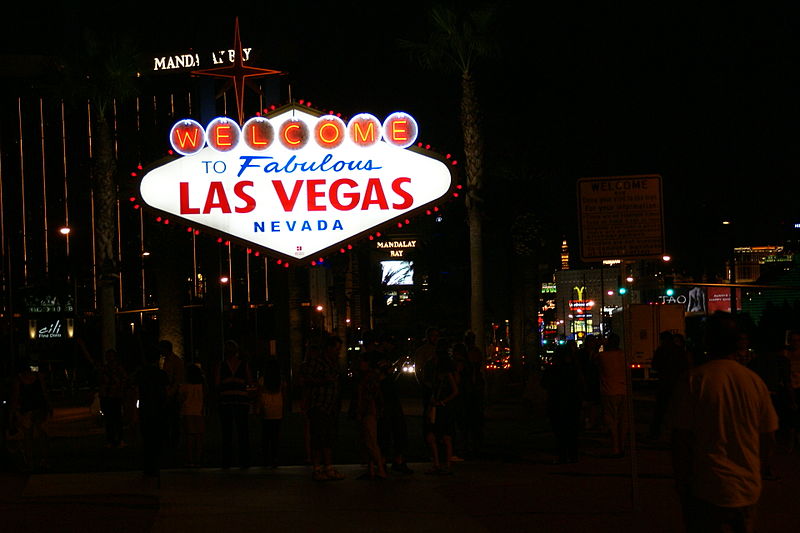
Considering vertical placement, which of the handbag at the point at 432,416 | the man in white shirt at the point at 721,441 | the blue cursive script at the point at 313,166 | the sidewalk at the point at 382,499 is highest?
the blue cursive script at the point at 313,166

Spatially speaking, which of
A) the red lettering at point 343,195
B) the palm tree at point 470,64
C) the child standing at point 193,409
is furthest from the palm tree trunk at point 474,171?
the child standing at point 193,409

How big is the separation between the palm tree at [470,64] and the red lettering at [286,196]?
7440 millimetres

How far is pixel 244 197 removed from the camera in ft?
54.8

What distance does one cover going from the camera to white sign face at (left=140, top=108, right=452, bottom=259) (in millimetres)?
16641

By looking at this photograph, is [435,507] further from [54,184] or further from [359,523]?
[54,184]

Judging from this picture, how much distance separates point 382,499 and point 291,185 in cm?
648

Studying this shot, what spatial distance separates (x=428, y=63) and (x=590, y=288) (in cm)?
4931

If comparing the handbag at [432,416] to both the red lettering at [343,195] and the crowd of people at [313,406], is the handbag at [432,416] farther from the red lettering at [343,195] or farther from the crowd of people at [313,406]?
the red lettering at [343,195]

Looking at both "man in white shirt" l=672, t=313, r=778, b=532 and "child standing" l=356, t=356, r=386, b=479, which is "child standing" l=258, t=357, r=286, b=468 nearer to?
"child standing" l=356, t=356, r=386, b=479

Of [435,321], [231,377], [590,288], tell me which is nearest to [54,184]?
[590,288]

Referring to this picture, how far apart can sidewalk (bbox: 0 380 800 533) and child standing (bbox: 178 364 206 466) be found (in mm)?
393

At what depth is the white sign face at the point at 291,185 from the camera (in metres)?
16.6

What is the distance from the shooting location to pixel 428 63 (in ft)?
78.3

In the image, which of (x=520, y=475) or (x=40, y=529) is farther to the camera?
(x=520, y=475)
